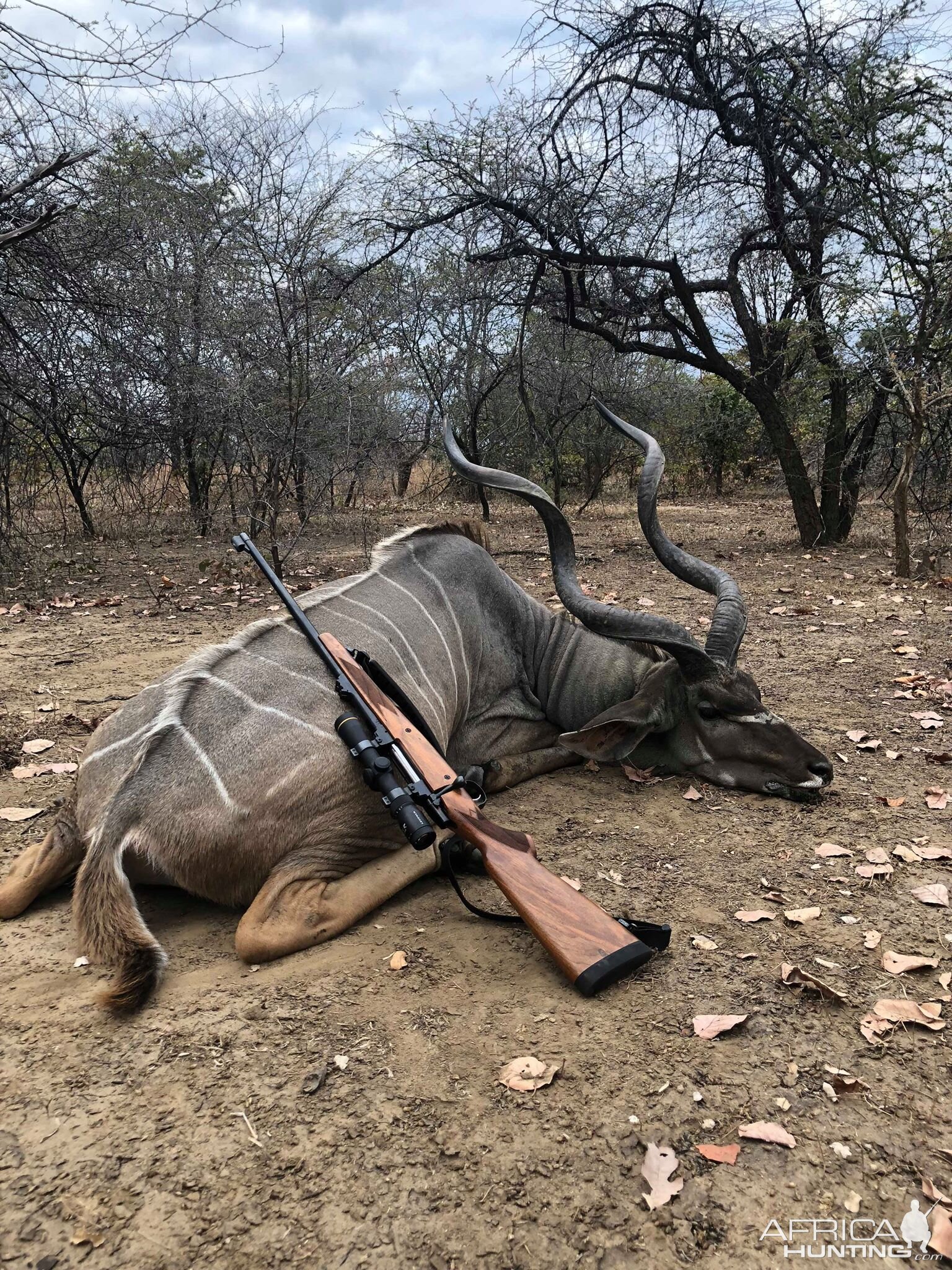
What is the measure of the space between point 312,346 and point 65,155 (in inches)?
271

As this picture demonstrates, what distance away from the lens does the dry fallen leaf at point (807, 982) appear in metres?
2.28

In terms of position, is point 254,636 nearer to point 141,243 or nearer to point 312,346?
point 141,243

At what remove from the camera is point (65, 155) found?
3461mm

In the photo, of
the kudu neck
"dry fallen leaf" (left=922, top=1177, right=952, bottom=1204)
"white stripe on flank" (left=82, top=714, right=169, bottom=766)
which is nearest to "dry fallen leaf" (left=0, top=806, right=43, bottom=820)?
"white stripe on flank" (left=82, top=714, right=169, bottom=766)

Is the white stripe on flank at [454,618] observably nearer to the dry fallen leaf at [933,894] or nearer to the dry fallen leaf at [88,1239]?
the dry fallen leaf at [933,894]

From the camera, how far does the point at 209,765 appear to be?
276 centimetres

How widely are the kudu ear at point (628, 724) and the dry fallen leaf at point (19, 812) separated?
2367 millimetres

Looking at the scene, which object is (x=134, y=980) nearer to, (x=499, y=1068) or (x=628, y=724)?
(x=499, y=1068)

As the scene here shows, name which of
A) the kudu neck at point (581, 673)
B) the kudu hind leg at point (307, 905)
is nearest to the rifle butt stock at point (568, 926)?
the kudu hind leg at point (307, 905)

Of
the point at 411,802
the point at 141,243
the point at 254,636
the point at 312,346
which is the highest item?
the point at 141,243

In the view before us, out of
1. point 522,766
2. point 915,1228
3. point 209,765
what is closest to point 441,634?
point 522,766

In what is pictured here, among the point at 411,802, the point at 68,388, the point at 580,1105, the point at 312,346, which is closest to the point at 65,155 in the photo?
the point at 411,802

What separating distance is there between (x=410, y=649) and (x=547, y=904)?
5.41 feet

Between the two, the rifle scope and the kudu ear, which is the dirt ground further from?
the rifle scope
